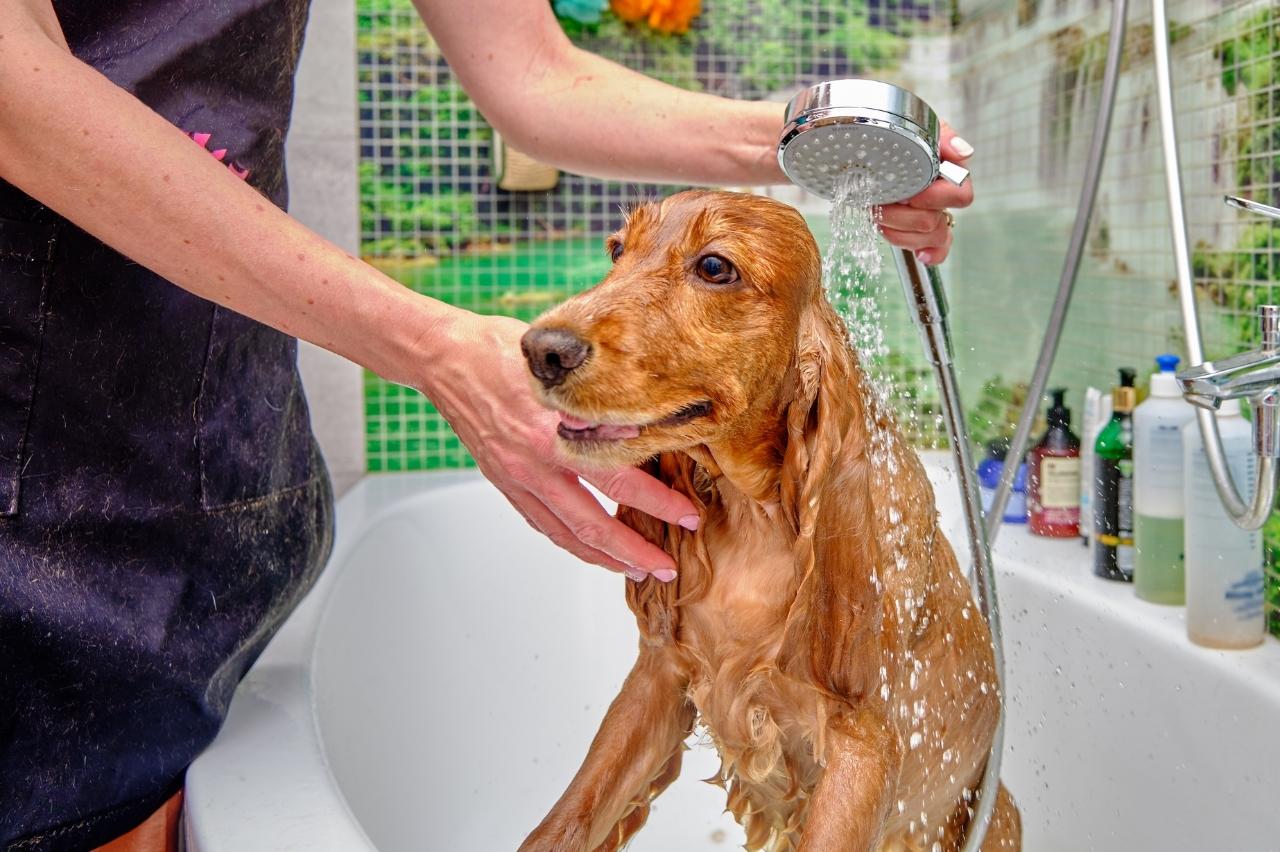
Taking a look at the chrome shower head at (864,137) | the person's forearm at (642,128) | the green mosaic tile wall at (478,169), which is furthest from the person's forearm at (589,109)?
the green mosaic tile wall at (478,169)

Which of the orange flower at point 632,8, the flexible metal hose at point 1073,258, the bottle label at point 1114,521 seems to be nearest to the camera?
the flexible metal hose at point 1073,258

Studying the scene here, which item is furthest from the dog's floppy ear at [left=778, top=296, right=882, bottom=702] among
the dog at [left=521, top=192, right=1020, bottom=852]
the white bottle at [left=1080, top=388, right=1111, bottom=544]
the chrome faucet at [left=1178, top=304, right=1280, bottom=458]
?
the white bottle at [left=1080, top=388, right=1111, bottom=544]

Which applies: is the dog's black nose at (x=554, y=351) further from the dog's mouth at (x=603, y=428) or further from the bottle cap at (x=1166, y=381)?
the bottle cap at (x=1166, y=381)

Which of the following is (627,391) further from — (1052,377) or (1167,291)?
(1052,377)

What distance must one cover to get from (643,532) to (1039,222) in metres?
1.98

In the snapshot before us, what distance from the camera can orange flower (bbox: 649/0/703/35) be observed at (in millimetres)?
2984

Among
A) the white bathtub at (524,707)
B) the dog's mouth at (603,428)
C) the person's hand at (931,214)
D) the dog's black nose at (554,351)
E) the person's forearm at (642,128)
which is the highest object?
the person's forearm at (642,128)

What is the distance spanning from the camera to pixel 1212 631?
153 centimetres

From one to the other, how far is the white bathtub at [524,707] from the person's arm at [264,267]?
36 centimetres

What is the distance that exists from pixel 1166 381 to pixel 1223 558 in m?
0.35

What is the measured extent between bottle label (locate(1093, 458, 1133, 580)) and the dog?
0.89 metres

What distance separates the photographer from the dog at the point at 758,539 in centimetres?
85

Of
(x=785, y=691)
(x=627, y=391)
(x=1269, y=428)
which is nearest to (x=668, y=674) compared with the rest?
(x=785, y=691)

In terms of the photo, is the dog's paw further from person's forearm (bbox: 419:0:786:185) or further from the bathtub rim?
person's forearm (bbox: 419:0:786:185)
